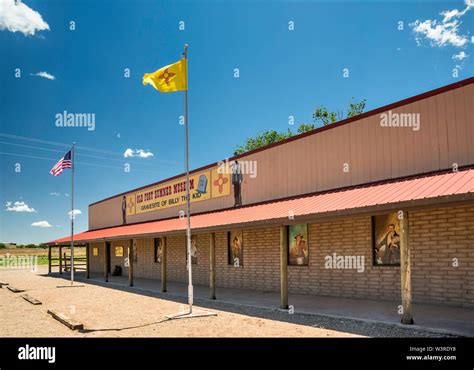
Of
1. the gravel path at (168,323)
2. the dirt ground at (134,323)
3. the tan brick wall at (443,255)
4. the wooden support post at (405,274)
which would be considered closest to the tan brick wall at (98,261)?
the dirt ground at (134,323)

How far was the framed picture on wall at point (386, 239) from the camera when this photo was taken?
11.5 metres

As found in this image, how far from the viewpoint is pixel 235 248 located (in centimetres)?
1728

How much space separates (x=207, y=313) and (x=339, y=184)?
17.7ft

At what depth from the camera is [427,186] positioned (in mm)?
9148

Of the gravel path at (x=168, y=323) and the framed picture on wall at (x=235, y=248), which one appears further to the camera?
the framed picture on wall at (x=235, y=248)

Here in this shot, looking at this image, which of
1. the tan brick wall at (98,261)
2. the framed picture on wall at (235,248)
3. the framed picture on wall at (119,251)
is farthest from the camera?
the tan brick wall at (98,261)

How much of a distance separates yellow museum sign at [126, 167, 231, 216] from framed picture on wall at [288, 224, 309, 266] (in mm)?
4430

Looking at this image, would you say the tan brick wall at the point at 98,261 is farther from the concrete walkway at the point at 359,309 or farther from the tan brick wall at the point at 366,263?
the concrete walkway at the point at 359,309

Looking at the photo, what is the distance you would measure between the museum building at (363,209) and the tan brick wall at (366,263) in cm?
3

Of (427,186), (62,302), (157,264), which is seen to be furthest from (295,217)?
(157,264)

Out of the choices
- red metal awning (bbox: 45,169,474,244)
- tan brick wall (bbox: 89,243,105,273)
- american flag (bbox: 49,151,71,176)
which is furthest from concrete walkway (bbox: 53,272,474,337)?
tan brick wall (bbox: 89,243,105,273)

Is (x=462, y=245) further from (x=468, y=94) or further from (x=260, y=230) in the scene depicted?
(x=260, y=230)

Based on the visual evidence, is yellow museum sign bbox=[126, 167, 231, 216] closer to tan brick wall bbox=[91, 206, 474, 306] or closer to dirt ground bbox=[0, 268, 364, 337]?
tan brick wall bbox=[91, 206, 474, 306]

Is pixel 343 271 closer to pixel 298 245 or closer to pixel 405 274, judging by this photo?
pixel 298 245
